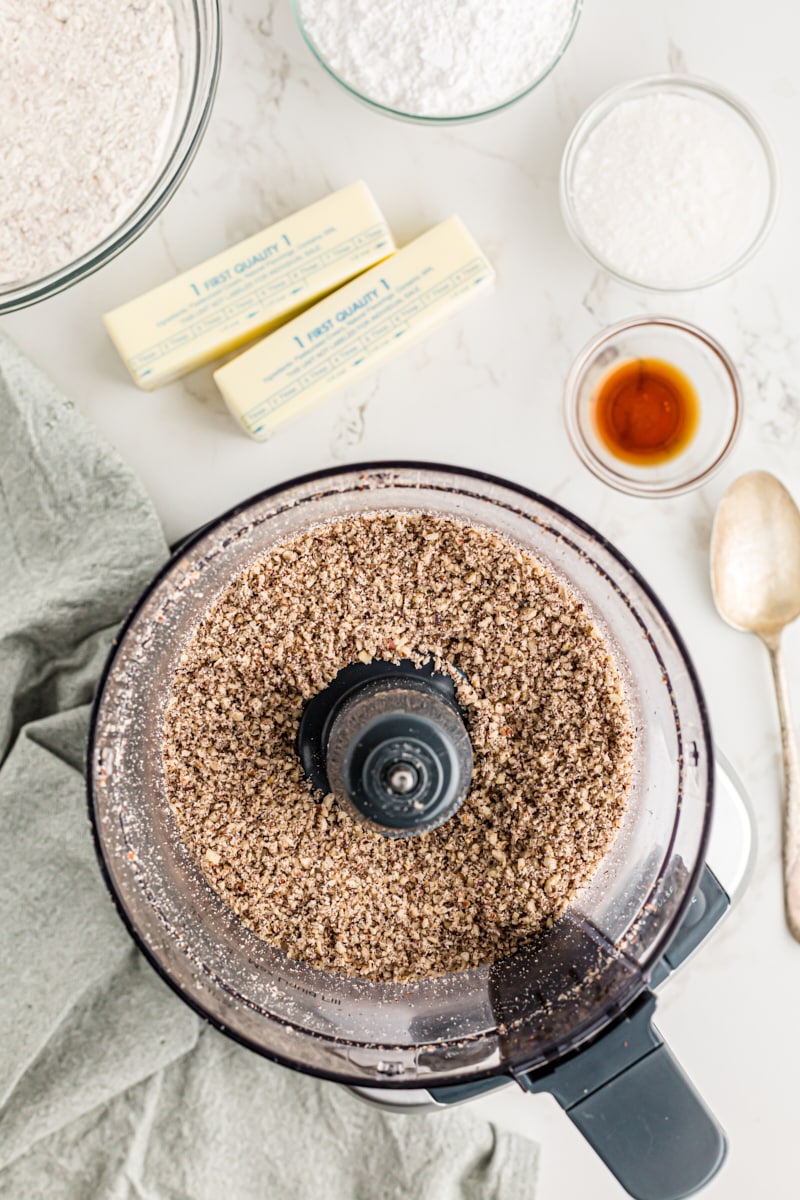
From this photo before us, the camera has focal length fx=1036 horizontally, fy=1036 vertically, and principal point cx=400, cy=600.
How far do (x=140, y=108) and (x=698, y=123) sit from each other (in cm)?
53

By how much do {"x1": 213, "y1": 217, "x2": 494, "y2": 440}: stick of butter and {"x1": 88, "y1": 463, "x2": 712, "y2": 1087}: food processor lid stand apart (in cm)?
19

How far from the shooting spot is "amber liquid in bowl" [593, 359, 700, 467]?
3.47 feet

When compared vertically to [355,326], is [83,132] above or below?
above

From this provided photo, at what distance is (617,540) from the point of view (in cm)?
105

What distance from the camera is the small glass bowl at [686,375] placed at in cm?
102

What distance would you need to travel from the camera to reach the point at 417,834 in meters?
0.77

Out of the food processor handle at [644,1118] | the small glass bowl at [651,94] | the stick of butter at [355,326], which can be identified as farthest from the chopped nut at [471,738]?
the small glass bowl at [651,94]

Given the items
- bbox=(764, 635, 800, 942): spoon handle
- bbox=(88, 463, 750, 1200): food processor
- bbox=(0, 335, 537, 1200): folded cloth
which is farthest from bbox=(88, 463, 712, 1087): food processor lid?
bbox=(764, 635, 800, 942): spoon handle

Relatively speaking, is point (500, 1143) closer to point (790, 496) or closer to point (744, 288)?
point (790, 496)

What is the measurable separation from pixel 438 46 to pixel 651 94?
0.23 m

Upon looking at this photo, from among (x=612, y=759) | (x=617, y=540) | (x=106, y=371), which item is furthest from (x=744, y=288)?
(x=106, y=371)

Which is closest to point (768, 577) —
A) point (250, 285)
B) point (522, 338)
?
point (522, 338)

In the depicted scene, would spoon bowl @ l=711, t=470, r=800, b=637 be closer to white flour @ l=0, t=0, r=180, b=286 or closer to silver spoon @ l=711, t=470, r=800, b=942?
silver spoon @ l=711, t=470, r=800, b=942

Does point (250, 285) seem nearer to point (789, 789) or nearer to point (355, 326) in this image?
point (355, 326)
